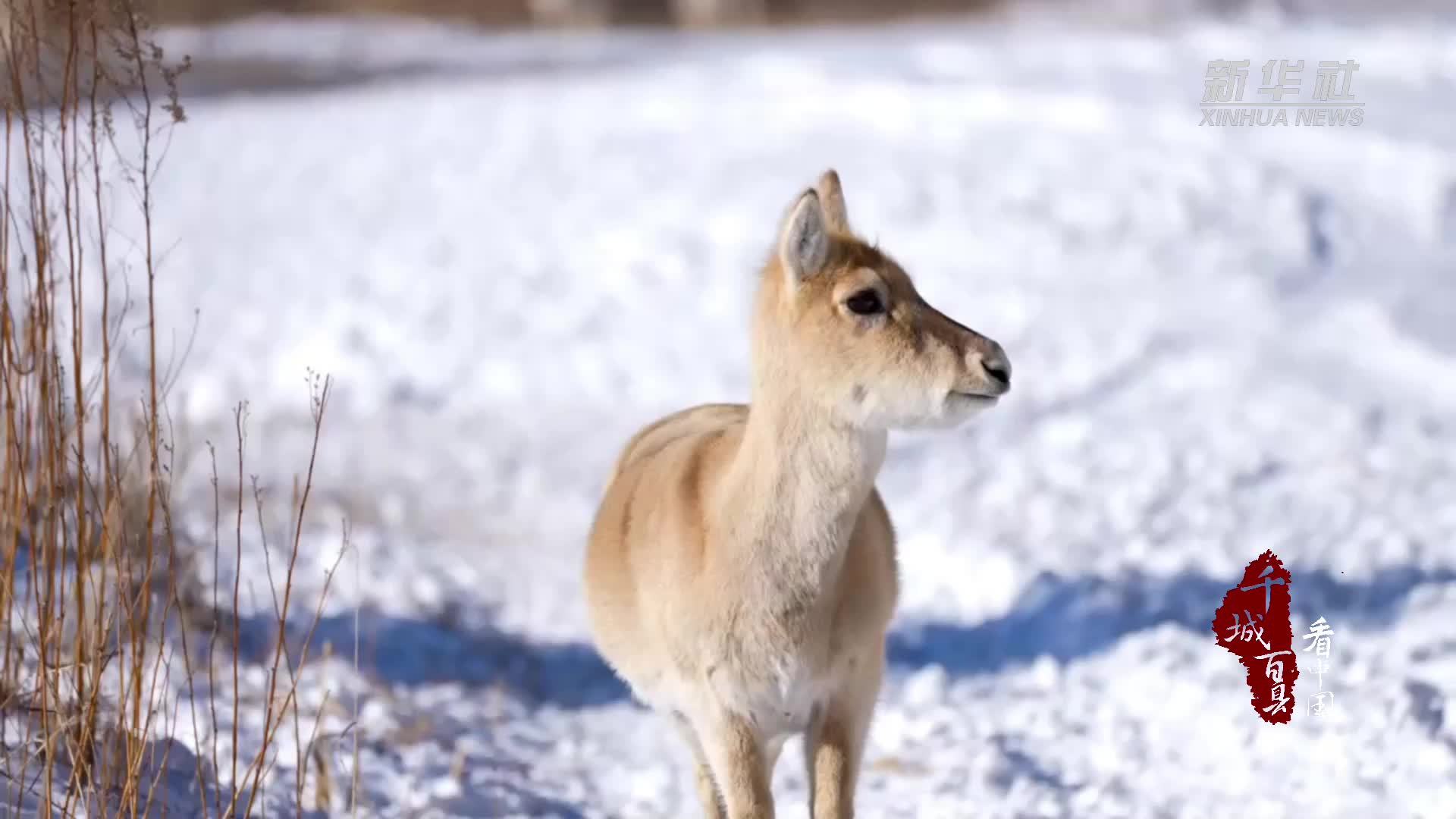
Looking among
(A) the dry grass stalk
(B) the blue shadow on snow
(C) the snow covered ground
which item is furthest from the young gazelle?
(B) the blue shadow on snow

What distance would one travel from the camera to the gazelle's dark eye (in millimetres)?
3717

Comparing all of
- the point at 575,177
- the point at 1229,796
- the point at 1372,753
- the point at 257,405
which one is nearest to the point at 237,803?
the point at 1229,796

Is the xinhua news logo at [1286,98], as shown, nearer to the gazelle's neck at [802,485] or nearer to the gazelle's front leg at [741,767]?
the gazelle's neck at [802,485]

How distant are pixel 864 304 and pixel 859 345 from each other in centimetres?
11

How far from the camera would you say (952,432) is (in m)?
8.48

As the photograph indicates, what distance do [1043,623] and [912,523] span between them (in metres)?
1.22

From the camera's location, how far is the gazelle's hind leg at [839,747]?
376 cm

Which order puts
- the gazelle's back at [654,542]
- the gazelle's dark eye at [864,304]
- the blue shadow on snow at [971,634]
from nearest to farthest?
the gazelle's dark eye at [864,304]
the gazelle's back at [654,542]
the blue shadow on snow at [971,634]

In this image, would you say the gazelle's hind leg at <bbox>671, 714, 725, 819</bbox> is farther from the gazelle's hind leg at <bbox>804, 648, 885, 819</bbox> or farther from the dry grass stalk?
the dry grass stalk

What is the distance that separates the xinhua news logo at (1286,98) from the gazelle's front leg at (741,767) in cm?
772

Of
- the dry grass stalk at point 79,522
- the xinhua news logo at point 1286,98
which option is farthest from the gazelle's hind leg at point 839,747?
the xinhua news logo at point 1286,98

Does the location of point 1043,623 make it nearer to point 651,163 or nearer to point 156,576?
point 156,576

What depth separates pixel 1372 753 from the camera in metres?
4.89

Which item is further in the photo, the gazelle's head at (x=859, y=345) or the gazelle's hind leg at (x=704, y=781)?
the gazelle's hind leg at (x=704, y=781)
